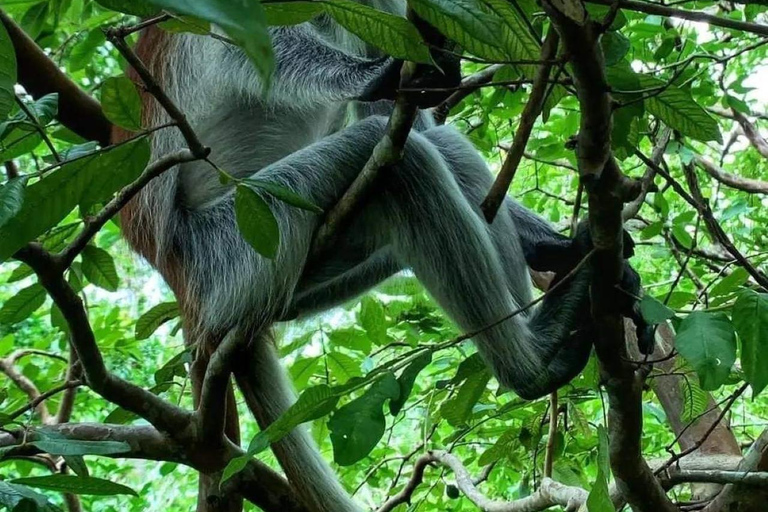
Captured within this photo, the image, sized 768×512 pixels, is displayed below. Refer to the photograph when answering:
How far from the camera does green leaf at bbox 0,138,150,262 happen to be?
1.38m

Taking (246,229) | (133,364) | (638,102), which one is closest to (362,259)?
(638,102)

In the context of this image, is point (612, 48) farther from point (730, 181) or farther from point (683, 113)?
point (730, 181)

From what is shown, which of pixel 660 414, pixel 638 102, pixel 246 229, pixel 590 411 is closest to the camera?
pixel 246 229

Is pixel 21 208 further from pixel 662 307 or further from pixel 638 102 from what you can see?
pixel 638 102

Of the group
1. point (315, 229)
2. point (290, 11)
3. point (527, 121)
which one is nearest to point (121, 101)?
point (290, 11)

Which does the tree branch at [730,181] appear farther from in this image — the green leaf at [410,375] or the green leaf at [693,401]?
the green leaf at [410,375]

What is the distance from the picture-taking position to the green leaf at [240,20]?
23.6 inches

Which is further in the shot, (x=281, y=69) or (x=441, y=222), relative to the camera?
(x=281, y=69)

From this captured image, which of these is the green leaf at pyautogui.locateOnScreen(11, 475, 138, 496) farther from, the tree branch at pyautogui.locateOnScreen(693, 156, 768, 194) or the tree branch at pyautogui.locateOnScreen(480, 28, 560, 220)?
the tree branch at pyautogui.locateOnScreen(693, 156, 768, 194)

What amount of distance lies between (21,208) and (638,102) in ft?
4.36

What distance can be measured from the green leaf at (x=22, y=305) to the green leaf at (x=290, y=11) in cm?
213

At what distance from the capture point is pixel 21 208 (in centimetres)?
137

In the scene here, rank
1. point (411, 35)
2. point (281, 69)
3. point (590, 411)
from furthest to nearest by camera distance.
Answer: point (590, 411)
point (281, 69)
point (411, 35)

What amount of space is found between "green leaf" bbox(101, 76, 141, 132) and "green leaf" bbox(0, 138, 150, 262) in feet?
0.55
